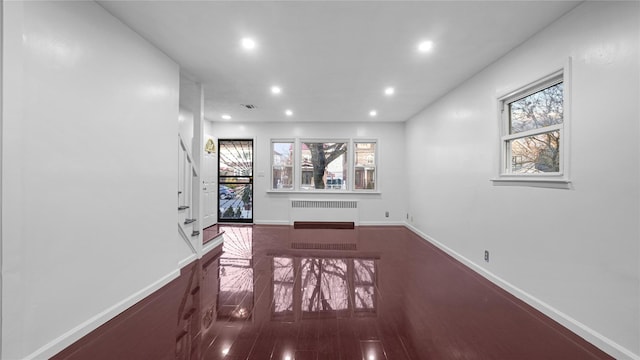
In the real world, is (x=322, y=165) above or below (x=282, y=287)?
above

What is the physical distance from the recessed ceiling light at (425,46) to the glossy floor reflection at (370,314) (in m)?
2.62

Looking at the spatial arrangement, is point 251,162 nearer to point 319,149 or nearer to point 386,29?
point 319,149

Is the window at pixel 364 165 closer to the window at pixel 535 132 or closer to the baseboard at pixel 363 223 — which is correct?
the baseboard at pixel 363 223

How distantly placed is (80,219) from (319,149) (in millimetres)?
5206

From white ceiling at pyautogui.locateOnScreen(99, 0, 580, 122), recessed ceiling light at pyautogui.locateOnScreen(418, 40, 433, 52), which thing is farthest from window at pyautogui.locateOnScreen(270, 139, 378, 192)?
recessed ceiling light at pyautogui.locateOnScreen(418, 40, 433, 52)

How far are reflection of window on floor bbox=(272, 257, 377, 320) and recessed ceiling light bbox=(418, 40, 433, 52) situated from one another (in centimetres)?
266

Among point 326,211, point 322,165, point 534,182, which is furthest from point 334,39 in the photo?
point 326,211

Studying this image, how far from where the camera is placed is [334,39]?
250cm

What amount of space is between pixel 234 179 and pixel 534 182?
239 inches

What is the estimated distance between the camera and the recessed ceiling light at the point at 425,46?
254 centimetres

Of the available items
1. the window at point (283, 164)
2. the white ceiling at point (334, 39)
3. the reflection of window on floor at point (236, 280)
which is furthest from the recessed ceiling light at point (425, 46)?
the window at point (283, 164)

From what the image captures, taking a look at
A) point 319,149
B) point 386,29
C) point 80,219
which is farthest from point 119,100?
point 319,149

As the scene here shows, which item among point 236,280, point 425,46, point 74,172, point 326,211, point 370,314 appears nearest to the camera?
point 74,172

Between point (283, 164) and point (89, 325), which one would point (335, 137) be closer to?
point (283, 164)
